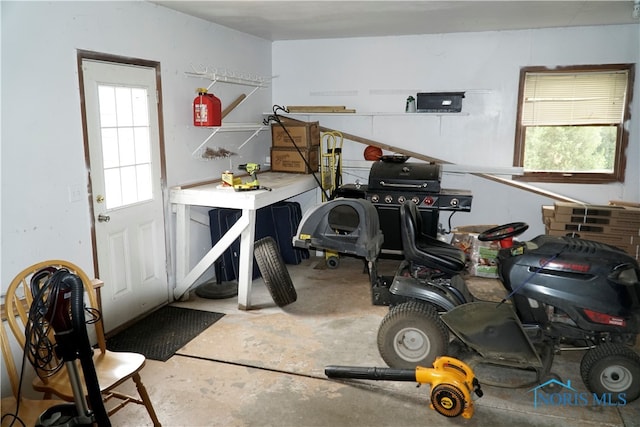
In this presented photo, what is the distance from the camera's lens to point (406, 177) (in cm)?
481

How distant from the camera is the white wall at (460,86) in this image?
16.0 feet

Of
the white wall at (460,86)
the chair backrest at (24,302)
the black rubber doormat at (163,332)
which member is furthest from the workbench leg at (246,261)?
the white wall at (460,86)

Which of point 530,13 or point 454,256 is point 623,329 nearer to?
point 454,256

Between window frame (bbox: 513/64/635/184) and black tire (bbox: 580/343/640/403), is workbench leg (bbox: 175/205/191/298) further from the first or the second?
window frame (bbox: 513/64/635/184)

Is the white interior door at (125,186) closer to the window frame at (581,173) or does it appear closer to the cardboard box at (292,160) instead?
the cardboard box at (292,160)

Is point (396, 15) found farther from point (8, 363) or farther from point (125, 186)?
point (8, 363)

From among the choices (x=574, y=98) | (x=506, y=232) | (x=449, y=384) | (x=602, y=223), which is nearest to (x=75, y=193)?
(x=449, y=384)

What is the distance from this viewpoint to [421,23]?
15.1 feet

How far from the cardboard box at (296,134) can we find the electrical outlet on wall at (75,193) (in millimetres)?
2550

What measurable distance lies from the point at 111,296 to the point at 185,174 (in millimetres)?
1267

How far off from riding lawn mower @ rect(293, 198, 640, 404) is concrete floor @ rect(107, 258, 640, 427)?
0.65ft

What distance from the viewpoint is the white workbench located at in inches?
154

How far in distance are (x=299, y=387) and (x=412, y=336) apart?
765mm

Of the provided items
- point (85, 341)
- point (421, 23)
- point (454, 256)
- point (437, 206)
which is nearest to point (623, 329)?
point (454, 256)
